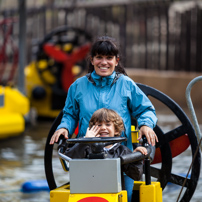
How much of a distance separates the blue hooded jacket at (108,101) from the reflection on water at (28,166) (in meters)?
1.29

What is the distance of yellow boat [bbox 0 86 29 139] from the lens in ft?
25.5

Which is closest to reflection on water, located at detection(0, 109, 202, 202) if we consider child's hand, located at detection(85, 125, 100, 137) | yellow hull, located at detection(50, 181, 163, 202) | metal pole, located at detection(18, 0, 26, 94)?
metal pole, located at detection(18, 0, 26, 94)

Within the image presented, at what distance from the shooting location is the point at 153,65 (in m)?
12.2

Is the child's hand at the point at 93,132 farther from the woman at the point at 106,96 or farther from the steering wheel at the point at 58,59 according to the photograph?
the steering wheel at the point at 58,59

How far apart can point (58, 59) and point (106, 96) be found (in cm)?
577

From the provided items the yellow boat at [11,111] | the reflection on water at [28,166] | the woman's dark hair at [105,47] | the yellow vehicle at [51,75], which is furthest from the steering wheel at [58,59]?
the woman's dark hair at [105,47]

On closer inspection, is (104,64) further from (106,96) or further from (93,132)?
(93,132)

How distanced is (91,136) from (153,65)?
348 inches

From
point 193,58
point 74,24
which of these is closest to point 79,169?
point 193,58

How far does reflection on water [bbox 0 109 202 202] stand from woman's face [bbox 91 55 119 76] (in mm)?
1488

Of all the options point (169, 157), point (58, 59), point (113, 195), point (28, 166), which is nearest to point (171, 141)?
point (169, 157)

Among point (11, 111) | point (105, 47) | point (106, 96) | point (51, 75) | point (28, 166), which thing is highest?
point (105, 47)

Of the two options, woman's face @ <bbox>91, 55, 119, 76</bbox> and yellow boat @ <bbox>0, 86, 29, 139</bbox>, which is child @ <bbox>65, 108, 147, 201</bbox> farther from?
yellow boat @ <bbox>0, 86, 29, 139</bbox>

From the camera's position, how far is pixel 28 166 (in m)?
6.16
